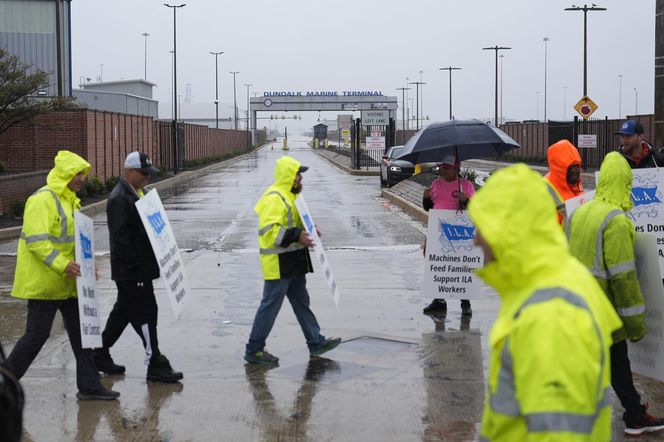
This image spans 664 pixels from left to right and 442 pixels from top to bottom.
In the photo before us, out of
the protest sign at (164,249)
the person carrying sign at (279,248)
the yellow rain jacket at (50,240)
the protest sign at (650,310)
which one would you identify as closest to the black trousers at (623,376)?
the protest sign at (650,310)

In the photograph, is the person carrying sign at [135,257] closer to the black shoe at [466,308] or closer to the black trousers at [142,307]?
the black trousers at [142,307]

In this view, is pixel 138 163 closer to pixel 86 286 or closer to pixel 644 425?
pixel 86 286

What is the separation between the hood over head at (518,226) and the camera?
289 cm

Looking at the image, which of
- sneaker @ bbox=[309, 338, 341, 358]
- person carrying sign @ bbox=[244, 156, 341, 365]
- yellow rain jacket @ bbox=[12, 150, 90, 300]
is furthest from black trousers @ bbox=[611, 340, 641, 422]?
yellow rain jacket @ bbox=[12, 150, 90, 300]

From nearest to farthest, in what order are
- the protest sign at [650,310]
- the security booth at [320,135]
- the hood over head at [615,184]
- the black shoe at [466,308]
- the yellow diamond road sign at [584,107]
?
the hood over head at [615,184]
the protest sign at [650,310]
the black shoe at [466,308]
the yellow diamond road sign at [584,107]
the security booth at [320,135]

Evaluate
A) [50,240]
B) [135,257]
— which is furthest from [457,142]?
[50,240]

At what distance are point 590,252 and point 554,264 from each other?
267 cm

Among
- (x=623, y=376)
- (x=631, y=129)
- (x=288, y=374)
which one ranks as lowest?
(x=288, y=374)

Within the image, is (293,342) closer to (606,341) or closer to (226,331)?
(226,331)

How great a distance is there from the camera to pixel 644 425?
615 centimetres

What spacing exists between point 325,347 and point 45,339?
249 centimetres

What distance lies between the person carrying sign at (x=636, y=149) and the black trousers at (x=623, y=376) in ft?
9.31

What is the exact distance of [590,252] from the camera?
550 centimetres

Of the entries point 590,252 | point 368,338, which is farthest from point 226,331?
point 590,252
